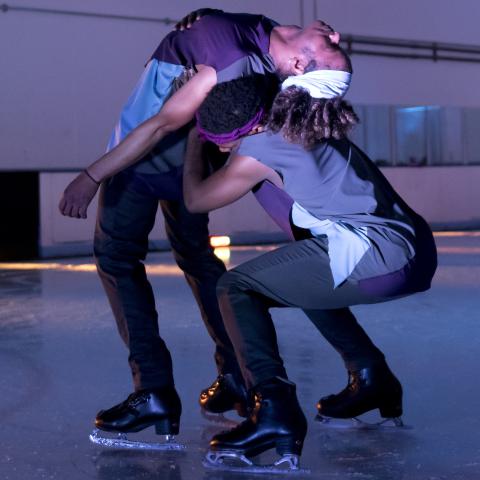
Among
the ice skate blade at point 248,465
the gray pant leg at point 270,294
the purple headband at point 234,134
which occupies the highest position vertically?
the purple headband at point 234,134

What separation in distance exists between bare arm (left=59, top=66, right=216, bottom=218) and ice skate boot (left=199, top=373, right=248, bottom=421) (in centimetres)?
66

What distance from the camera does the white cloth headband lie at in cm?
222

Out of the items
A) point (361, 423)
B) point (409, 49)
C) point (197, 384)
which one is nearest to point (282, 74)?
A: point (361, 423)

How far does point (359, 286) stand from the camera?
2244 mm

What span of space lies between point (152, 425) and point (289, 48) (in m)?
1.01

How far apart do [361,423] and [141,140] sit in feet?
3.19

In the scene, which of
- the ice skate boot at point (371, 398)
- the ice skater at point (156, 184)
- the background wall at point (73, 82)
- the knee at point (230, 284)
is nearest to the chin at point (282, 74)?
the ice skater at point (156, 184)

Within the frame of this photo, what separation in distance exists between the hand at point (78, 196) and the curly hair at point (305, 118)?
17.8 inches

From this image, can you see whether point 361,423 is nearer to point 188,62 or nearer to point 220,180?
point 220,180

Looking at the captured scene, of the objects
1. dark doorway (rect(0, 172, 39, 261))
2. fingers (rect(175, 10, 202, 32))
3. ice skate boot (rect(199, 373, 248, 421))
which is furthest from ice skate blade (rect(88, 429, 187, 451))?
dark doorway (rect(0, 172, 39, 261))

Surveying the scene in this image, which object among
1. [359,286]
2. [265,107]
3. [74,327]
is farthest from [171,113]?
[74,327]

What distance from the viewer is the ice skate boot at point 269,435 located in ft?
7.35

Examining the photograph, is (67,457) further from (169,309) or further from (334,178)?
(169,309)

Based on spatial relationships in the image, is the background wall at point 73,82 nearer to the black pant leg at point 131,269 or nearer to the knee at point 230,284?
the black pant leg at point 131,269
